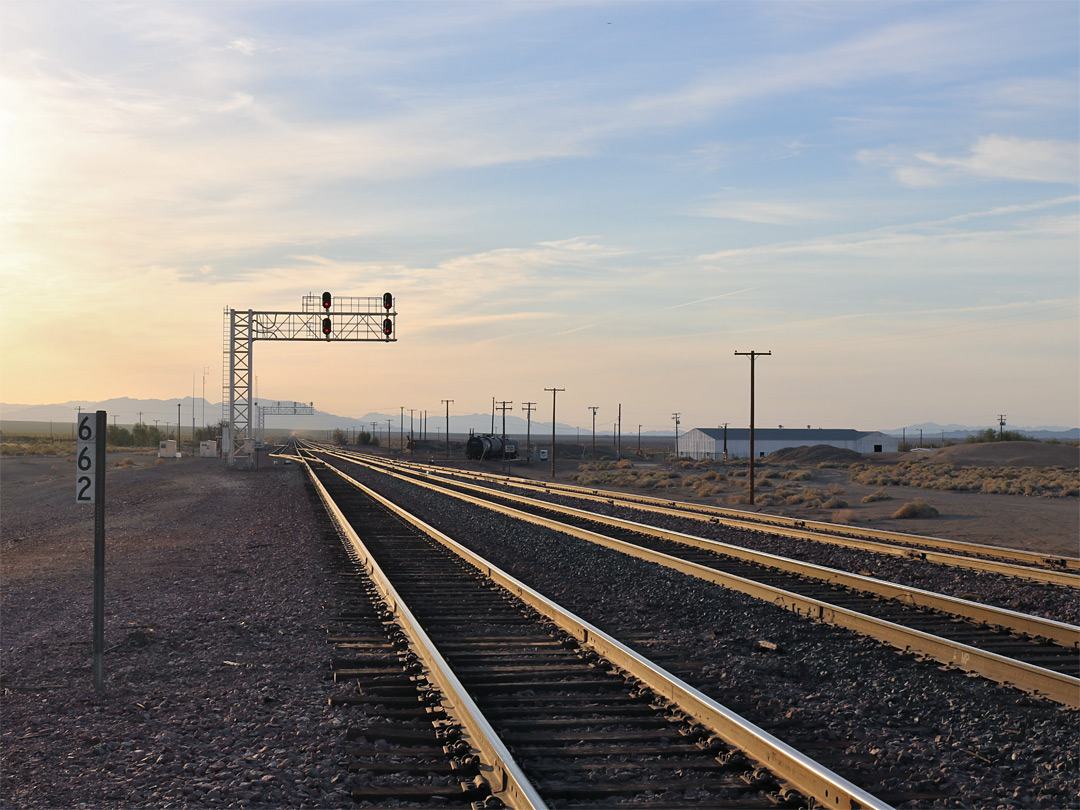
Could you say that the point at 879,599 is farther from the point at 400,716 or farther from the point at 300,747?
the point at 300,747

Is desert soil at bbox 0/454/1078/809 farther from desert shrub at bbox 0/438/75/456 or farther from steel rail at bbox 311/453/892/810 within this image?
desert shrub at bbox 0/438/75/456

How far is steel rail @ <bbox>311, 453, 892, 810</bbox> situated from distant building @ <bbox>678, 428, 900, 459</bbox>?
120108mm

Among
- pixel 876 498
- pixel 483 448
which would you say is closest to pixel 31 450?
pixel 483 448

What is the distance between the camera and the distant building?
129875mm

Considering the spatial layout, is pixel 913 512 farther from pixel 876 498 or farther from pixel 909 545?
pixel 909 545

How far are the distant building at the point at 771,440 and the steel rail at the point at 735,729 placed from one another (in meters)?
120

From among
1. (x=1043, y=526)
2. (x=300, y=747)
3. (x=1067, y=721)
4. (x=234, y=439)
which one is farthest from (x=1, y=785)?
(x=234, y=439)

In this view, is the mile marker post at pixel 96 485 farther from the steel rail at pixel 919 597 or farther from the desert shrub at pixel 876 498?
the desert shrub at pixel 876 498

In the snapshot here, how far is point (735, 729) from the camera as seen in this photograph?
241 inches

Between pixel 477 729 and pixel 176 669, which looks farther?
pixel 176 669

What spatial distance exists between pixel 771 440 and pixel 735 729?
13433 centimetres

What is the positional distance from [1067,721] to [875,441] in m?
139

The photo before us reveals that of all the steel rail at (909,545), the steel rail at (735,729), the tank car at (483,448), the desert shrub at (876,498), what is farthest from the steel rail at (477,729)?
the tank car at (483,448)

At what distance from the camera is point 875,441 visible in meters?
137
